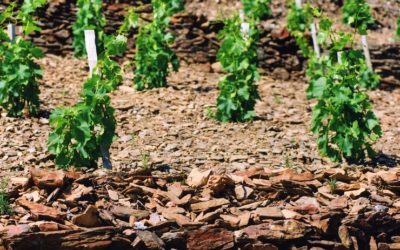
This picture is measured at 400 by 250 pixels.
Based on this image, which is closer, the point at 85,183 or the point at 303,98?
the point at 85,183

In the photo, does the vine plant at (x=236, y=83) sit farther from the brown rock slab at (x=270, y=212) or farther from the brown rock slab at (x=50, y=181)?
the brown rock slab at (x=50, y=181)

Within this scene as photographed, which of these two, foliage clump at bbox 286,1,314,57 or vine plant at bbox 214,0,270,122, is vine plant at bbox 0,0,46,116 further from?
foliage clump at bbox 286,1,314,57

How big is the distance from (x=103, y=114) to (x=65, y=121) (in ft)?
1.28

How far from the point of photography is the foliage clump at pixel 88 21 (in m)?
9.41

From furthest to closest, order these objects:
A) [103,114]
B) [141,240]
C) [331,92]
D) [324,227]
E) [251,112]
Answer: [251,112]
[331,92]
[103,114]
[324,227]
[141,240]

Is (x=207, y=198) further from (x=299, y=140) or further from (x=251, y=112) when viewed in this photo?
(x=251, y=112)

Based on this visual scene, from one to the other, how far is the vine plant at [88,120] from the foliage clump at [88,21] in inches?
144

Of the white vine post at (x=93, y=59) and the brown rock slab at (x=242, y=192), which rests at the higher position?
the white vine post at (x=93, y=59)

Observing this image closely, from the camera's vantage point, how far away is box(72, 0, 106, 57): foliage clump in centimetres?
941

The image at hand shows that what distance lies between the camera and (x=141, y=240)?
4.39 metres

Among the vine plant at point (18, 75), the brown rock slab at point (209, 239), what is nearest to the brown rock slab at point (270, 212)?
the brown rock slab at point (209, 239)

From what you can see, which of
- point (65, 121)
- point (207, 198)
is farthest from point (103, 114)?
point (207, 198)

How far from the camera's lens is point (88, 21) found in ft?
31.6

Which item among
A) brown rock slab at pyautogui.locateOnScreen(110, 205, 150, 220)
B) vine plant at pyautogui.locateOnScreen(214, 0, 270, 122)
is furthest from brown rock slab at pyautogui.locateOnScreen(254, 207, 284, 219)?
vine plant at pyautogui.locateOnScreen(214, 0, 270, 122)
